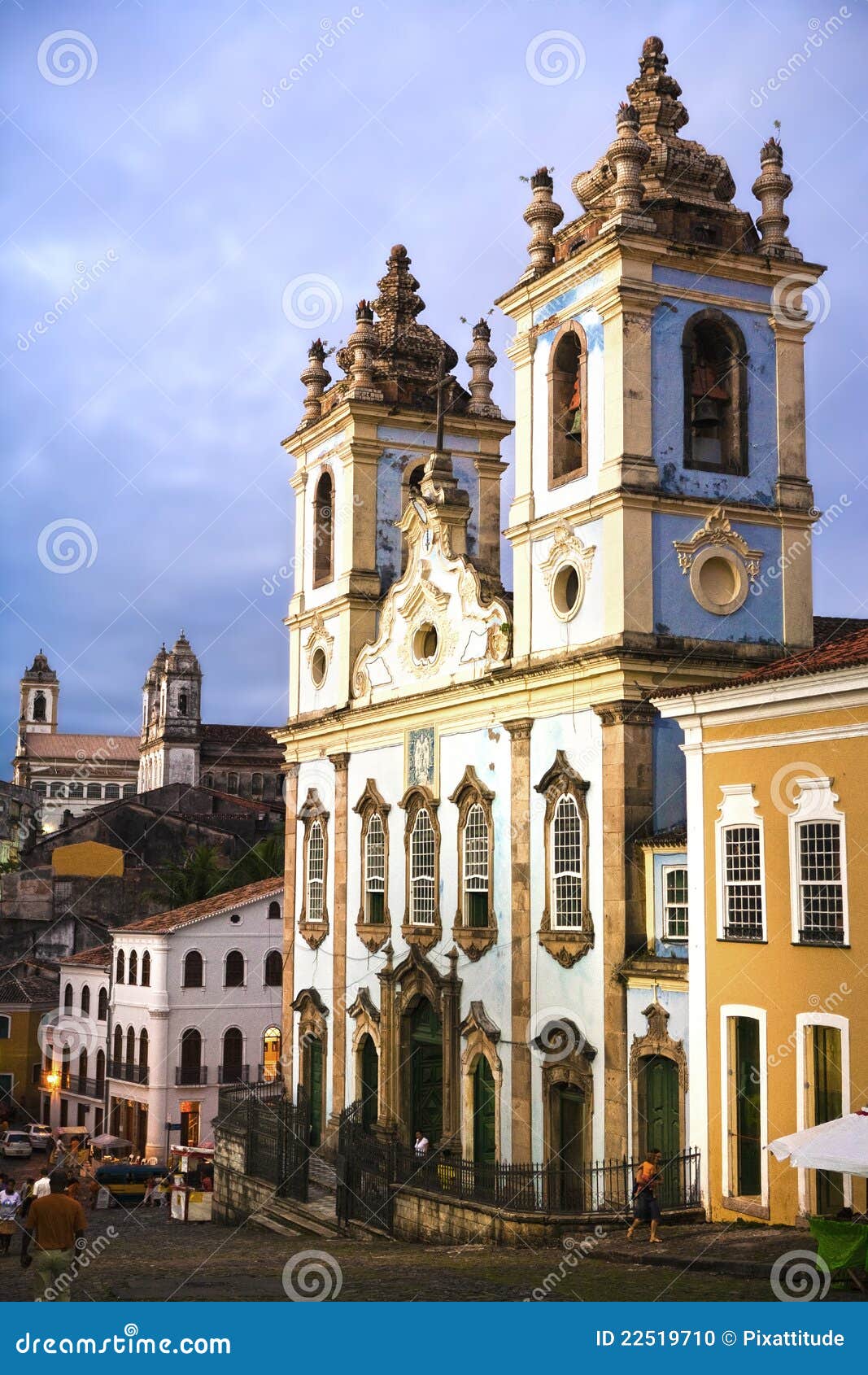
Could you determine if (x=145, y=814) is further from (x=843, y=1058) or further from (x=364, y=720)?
(x=843, y=1058)

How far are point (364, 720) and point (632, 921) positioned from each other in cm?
1073

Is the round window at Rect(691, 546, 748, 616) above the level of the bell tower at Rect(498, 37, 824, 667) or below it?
below

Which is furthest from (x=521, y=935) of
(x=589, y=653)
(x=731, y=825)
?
(x=731, y=825)

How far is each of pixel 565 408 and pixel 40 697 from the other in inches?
5103

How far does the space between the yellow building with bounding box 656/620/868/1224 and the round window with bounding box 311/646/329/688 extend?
50.4 ft

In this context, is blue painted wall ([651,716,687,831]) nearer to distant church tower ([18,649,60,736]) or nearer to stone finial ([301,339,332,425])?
stone finial ([301,339,332,425])

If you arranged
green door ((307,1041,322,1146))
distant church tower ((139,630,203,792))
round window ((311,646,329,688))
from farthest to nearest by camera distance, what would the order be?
distant church tower ((139,630,203,792)) < round window ((311,646,329,688)) < green door ((307,1041,322,1146))

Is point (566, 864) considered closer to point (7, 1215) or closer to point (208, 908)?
point (7, 1215)

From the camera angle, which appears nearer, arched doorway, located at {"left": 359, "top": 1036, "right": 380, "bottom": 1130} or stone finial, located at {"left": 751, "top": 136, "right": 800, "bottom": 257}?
stone finial, located at {"left": 751, "top": 136, "right": 800, "bottom": 257}

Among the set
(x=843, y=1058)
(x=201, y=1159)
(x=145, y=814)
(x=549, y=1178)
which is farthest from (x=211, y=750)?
(x=843, y=1058)

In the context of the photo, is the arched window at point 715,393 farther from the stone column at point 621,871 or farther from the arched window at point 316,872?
the arched window at point 316,872

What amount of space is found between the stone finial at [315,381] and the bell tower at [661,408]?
1043cm

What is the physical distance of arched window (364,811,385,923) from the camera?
31.4 metres

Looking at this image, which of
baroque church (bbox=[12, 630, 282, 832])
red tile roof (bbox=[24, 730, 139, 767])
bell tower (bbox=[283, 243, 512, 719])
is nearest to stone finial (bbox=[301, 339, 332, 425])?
bell tower (bbox=[283, 243, 512, 719])
